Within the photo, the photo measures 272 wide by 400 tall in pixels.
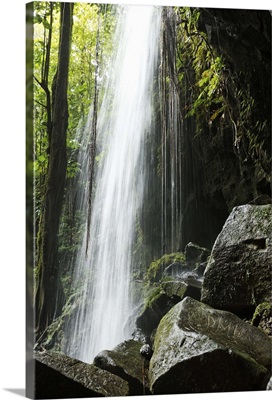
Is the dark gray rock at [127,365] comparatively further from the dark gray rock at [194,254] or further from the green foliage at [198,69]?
the green foliage at [198,69]

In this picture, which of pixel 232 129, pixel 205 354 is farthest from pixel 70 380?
pixel 232 129

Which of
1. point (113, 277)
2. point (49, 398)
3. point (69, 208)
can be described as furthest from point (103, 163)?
point (49, 398)

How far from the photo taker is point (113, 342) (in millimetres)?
5543

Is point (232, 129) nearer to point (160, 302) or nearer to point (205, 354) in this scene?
point (160, 302)

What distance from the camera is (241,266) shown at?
19.5ft

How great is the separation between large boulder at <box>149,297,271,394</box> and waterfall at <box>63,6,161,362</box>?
41 centimetres

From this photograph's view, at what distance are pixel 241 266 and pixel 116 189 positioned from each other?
1.24m

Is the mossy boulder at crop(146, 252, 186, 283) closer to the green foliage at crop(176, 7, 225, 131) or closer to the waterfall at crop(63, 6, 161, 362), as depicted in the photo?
the waterfall at crop(63, 6, 161, 362)

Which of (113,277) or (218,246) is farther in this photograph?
(218,246)

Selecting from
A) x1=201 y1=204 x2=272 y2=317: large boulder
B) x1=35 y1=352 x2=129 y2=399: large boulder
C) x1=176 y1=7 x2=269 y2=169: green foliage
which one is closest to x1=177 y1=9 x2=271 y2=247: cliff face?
x1=176 y1=7 x2=269 y2=169: green foliage

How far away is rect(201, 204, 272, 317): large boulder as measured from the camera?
5.90 m

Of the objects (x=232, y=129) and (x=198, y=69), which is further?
(x=232, y=129)

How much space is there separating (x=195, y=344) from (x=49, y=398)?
1.13 meters

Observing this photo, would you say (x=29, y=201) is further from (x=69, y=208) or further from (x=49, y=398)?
(x=49, y=398)
